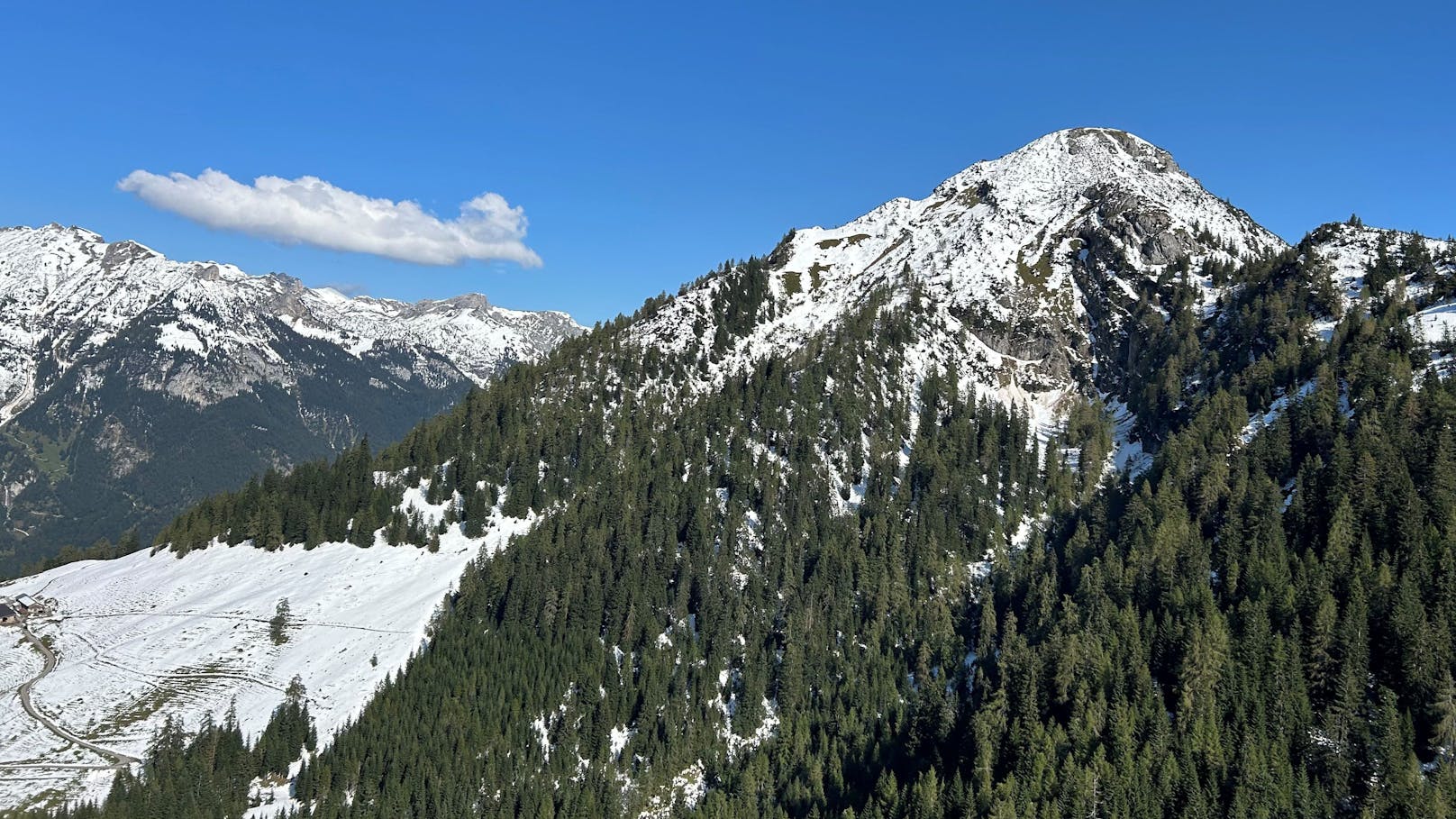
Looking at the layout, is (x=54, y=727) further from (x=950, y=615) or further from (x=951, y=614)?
(x=951, y=614)

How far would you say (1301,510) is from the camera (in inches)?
5094

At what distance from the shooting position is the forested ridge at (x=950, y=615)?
99.6m

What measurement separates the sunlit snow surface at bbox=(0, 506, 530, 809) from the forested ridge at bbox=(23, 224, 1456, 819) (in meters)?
6.76

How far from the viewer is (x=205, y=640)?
446ft

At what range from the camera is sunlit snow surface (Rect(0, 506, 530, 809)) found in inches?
4572

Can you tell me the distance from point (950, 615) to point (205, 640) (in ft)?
438

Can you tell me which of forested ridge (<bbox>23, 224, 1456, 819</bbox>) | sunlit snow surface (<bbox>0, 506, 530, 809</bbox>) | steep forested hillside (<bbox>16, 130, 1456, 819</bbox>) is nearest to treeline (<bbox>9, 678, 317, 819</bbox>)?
forested ridge (<bbox>23, 224, 1456, 819</bbox>)

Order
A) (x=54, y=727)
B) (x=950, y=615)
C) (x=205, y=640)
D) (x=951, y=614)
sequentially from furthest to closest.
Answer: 1. (x=951, y=614)
2. (x=950, y=615)
3. (x=205, y=640)
4. (x=54, y=727)

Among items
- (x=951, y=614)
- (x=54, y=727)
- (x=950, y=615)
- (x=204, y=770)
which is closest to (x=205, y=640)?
(x=54, y=727)

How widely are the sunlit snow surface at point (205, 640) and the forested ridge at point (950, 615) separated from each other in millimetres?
6758

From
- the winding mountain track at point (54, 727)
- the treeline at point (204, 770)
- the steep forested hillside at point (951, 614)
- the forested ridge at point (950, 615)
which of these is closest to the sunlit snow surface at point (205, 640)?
the winding mountain track at point (54, 727)

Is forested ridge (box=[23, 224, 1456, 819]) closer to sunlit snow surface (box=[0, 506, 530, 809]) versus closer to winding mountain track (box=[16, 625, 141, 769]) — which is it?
sunlit snow surface (box=[0, 506, 530, 809])

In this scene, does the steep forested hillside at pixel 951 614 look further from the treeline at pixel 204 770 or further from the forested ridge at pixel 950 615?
the treeline at pixel 204 770

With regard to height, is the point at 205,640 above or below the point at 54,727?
above
